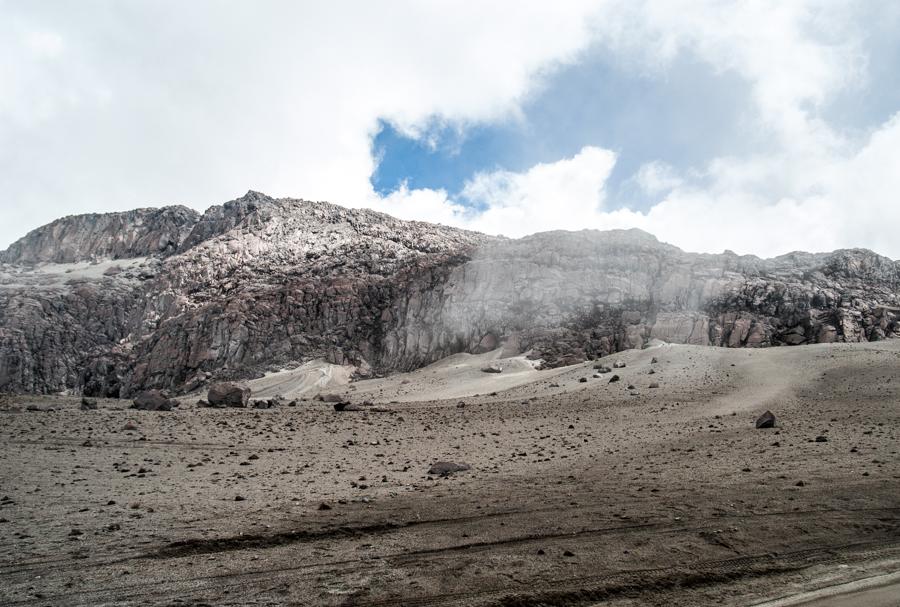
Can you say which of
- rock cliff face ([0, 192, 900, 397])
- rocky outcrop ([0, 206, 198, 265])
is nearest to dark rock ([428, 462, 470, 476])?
rock cliff face ([0, 192, 900, 397])

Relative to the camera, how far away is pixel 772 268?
5319 cm

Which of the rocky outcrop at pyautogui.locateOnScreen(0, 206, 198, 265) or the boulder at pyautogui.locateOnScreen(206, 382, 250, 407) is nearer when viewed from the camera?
the boulder at pyautogui.locateOnScreen(206, 382, 250, 407)

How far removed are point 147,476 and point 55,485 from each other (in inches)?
63.8

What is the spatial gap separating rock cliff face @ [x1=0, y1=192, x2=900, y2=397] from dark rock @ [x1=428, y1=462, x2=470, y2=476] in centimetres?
3067

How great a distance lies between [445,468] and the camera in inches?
488

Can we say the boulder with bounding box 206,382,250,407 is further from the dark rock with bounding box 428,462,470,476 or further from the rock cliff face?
the rock cliff face

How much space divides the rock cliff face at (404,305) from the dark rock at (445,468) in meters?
30.7

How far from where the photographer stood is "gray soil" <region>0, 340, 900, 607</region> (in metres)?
6.32

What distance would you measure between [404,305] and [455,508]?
4708 centimetres

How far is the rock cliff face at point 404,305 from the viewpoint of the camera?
46344 millimetres

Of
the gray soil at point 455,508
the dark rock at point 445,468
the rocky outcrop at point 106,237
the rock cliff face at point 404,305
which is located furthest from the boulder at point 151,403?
the rocky outcrop at point 106,237

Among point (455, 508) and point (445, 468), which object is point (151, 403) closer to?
point (445, 468)

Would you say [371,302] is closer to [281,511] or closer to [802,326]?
[802,326]

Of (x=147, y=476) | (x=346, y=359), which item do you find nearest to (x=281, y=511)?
(x=147, y=476)
